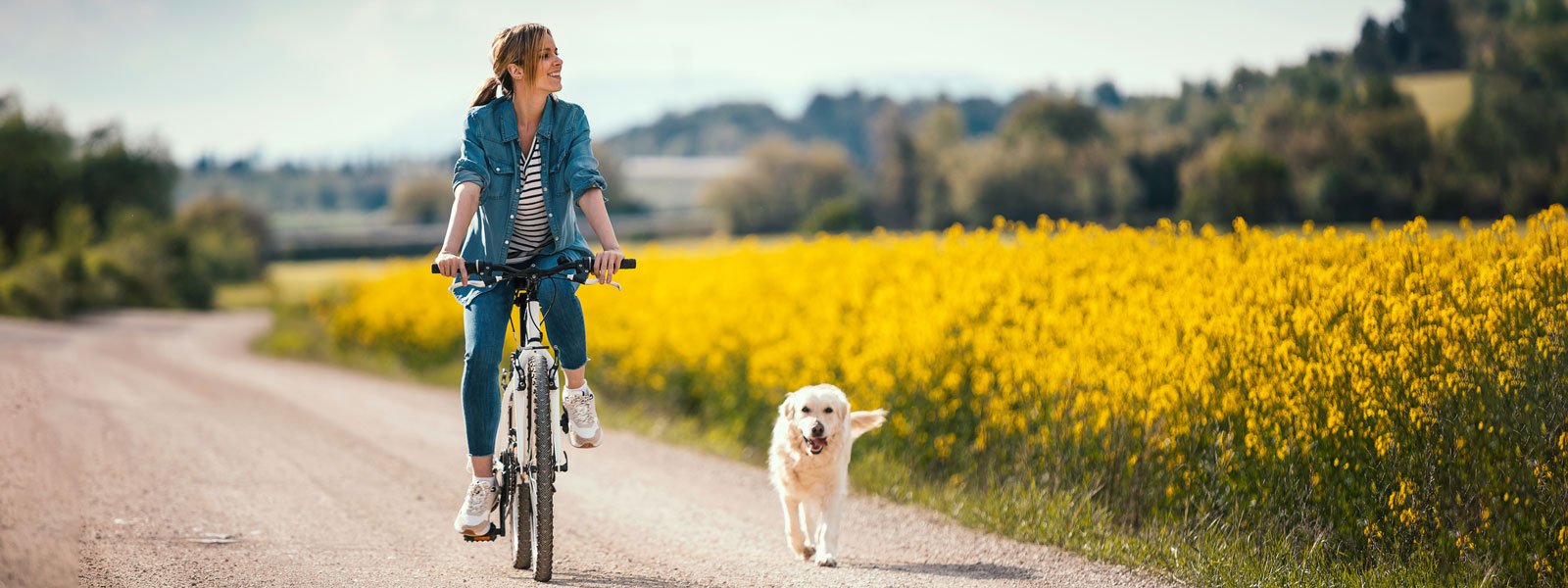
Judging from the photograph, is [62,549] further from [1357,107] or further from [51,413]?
[1357,107]

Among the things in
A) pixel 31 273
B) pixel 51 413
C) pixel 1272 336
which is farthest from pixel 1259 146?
pixel 31 273

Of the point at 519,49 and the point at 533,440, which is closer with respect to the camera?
the point at 519,49

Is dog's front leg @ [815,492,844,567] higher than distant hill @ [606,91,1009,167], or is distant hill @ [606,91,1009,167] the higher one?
distant hill @ [606,91,1009,167]

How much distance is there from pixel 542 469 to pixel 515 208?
1.16 meters

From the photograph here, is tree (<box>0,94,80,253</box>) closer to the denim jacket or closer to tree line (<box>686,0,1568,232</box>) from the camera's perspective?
tree line (<box>686,0,1568,232</box>)

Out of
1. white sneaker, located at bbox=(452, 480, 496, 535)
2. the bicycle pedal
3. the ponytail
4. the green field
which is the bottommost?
the bicycle pedal

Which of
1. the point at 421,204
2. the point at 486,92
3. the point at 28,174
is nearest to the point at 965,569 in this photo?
the point at 486,92

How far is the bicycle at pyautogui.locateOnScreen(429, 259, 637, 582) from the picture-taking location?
511 centimetres

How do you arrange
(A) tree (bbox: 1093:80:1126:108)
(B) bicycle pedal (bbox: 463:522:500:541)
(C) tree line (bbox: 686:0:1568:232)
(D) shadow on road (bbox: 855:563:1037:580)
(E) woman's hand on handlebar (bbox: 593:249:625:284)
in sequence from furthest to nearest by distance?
(A) tree (bbox: 1093:80:1126:108) → (C) tree line (bbox: 686:0:1568:232) → (D) shadow on road (bbox: 855:563:1037:580) → (B) bicycle pedal (bbox: 463:522:500:541) → (E) woman's hand on handlebar (bbox: 593:249:625:284)

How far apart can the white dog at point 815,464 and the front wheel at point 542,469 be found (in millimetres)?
1330

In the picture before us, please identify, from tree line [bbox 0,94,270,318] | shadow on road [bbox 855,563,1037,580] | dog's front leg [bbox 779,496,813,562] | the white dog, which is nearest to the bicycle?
the white dog

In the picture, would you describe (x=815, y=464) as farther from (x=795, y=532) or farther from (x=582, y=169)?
(x=582, y=169)

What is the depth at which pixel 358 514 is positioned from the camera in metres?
7.00

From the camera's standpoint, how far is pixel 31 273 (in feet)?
108
